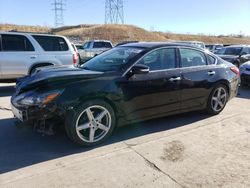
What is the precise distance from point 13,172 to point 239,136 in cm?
370

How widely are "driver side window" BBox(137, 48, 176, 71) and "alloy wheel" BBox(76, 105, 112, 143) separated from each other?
1137mm

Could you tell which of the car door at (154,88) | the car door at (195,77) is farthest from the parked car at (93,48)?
the car door at (154,88)

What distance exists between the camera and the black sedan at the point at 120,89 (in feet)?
13.7

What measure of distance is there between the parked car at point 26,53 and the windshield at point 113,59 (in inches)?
150

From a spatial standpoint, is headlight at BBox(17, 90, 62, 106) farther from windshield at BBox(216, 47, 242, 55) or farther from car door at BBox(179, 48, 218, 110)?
windshield at BBox(216, 47, 242, 55)

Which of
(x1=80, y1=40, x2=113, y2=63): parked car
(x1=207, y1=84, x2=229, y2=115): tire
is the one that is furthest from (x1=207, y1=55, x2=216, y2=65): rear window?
(x1=80, y1=40, x2=113, y2=63): parked car

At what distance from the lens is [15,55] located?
8.70 meters

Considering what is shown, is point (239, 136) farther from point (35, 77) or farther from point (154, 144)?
point (35, 77)

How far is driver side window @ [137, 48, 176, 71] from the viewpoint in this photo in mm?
5090

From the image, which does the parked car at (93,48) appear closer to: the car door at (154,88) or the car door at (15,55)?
the car door at (15,55)

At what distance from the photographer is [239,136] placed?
5.06m

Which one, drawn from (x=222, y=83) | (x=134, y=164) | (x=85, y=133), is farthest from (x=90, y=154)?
(x=222, y=83)

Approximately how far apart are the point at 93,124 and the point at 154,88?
51.0 inches

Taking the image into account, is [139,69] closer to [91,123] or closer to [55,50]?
[91,123]
